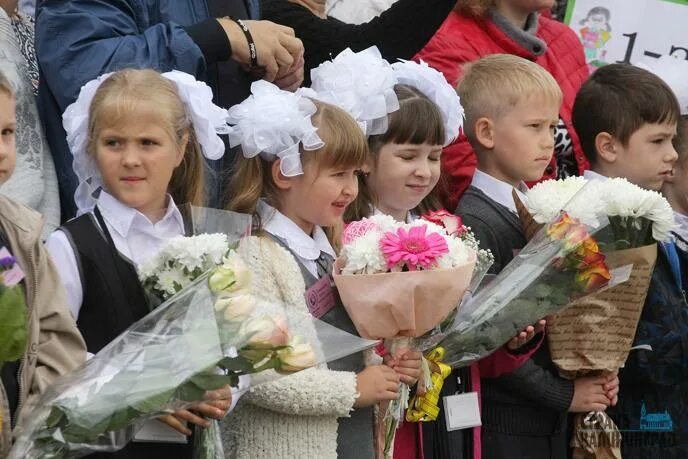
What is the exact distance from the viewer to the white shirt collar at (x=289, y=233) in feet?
14.1

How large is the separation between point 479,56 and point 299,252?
5.90ft

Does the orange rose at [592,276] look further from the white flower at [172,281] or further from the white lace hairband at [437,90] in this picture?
the white flower at [172,281]

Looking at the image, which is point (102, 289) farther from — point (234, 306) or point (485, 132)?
point (485, 132)

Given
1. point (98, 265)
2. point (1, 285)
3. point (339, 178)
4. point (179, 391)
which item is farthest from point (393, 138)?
point (1, 285)

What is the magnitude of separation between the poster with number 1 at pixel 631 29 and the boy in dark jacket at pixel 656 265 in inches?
41.8

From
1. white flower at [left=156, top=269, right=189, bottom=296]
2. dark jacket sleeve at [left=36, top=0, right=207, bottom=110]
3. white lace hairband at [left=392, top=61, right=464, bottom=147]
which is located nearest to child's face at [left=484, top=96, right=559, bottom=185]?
white lace hairband at [left=392, top=61, right=464, bottom=147]

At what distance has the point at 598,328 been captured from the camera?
4961 millimetres

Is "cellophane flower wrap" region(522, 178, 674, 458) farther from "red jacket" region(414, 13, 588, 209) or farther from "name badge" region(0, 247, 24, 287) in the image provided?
"name badge" region(0, 247, 24, 287)

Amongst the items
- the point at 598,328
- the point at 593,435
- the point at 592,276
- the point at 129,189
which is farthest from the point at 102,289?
the point at 593,435

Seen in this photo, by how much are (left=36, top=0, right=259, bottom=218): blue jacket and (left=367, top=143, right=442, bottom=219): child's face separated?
2.45 feet

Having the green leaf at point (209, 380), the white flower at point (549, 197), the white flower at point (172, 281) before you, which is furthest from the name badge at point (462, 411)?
the green leaf at point (209, 380)

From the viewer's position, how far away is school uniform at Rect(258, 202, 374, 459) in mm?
4223

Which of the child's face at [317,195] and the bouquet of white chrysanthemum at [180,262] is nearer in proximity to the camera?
the bouquet of white chrysanthemum at [180,262]

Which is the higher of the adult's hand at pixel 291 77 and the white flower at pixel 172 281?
the adult's hand at pixel 291 77
